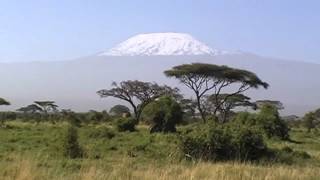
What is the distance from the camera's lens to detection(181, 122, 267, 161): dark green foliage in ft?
54.6

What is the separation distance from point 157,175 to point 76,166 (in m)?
3.19

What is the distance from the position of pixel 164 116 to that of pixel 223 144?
56.8 ft

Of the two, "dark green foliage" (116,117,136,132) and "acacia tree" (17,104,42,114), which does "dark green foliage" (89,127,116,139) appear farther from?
"acacia tree" (17,104,42,114)

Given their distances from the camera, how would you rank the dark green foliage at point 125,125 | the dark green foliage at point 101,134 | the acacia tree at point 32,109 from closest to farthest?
the dark green foliage at point 101,134 < the dark green foliage at point 125,125 < the acacia tree at point 32,109

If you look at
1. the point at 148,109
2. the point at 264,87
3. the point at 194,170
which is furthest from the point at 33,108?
the point at 194,170

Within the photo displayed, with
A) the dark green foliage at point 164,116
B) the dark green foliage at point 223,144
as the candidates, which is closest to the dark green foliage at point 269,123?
the dark green foliage at point 164,116

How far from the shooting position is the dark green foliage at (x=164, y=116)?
111ft

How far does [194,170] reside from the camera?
33.8ft

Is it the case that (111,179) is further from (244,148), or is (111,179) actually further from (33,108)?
(33,108)

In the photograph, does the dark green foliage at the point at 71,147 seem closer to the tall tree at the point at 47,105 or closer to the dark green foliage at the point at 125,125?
the dark green foliage at the point at 125,125

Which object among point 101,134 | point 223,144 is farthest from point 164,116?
point 223,144

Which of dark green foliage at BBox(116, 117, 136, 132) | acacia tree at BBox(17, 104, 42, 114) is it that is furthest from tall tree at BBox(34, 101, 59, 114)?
dark green foliage at BBox(116, 117, 136, 132)

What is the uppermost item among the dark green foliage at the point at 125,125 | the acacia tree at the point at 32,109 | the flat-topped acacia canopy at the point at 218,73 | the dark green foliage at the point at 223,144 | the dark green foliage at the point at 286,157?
Result: the flat-topped acacia canopy at the point at 218,73

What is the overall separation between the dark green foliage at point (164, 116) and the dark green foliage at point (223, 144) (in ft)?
52.2
